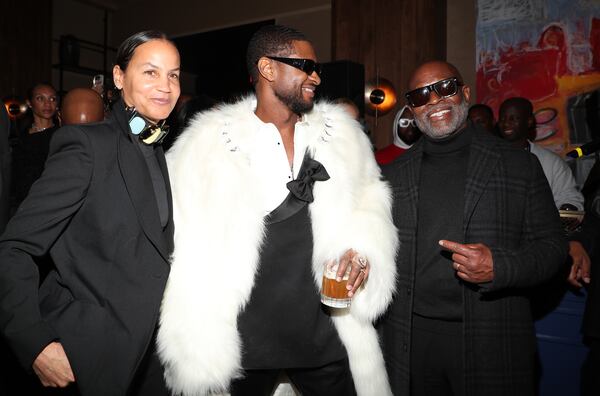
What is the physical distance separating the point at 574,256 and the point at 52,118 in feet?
18.5

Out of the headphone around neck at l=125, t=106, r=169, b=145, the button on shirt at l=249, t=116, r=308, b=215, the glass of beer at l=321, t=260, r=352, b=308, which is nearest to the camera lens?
the headphone around neck at l=125, t=106, r=169, b=145

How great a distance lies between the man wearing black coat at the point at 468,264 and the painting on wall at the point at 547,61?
14.3ft

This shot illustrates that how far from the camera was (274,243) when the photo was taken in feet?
6.91

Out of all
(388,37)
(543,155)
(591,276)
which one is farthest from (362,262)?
(388,37)

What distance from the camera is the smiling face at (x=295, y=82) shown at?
2.25 m

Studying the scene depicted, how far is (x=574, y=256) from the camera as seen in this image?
2.39m

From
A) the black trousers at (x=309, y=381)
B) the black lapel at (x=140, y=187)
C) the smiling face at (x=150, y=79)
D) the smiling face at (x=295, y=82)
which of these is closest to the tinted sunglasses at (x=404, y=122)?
the smiling face at (x=295, y=82)

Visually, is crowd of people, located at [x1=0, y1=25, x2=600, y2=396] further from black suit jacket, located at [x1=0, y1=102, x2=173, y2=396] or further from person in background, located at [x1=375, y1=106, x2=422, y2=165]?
person in background, located at [x1=375, y1=106, x2=422, y2=165]

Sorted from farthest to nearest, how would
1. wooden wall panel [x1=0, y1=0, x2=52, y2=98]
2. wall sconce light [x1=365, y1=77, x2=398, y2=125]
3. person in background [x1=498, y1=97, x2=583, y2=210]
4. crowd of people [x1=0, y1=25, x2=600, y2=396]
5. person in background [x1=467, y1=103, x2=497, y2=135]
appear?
1. wooden wall panel [x1=0, y1=0, x2=52, y2=98]
2. wall sconce light [x1=365, y1=77, x2=398, y2=125]
3. person in background [x1=467, y1=103, x2=497, y2=135]
4. person in background [x1=498, y1=97, x2=583, y2=210]
5. crowd of people [x1=0, y1=25, x2=600, y2=396]

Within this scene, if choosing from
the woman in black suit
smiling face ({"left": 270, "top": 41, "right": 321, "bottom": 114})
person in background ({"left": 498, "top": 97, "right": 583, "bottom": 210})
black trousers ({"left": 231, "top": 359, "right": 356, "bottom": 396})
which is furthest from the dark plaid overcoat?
person in background ({"left": 498, "top": 97, "right": 583, "bottom": 210})

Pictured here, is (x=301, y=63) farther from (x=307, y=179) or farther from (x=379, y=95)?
(x=379, y=95)

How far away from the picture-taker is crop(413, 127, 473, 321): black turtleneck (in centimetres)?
219

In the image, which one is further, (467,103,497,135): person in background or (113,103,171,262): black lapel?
(467,103,497,135): person in background

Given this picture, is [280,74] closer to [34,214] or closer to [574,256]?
[34,214]
